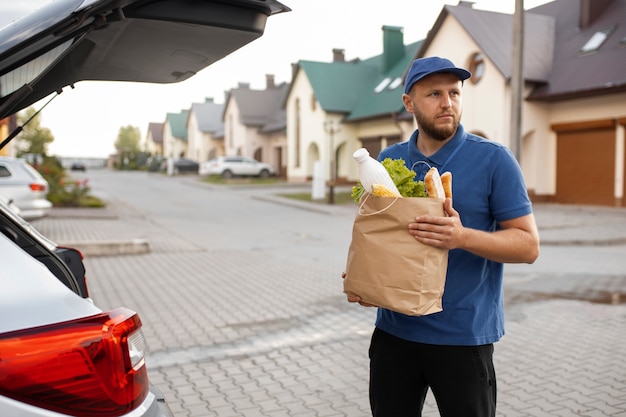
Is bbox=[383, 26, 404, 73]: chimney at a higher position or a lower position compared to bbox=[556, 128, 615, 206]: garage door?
higher

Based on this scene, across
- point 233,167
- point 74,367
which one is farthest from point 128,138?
point 74,367

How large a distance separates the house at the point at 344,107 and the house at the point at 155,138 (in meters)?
65.1

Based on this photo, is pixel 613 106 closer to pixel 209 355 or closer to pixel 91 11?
pixel 209 355

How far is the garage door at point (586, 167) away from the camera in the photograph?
66.7 ft

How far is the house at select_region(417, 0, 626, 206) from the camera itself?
20.2 metres

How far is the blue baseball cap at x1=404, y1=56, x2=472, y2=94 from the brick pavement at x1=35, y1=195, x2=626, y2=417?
8.42ft

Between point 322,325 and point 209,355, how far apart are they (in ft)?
4.72

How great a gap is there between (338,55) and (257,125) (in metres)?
9.36

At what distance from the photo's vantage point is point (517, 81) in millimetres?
13289

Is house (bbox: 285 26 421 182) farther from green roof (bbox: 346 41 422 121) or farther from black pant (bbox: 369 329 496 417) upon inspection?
black pant (bbox: 369 329 496 417)

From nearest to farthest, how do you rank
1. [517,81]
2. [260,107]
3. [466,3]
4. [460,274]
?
[460,274] < [517,81] < [466,3] < [260,107]

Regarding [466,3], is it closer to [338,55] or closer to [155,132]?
[338,55]

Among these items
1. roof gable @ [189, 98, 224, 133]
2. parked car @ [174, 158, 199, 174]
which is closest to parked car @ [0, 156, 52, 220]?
parked car @ [174, 158, 199, 174]

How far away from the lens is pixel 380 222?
2057 mm
